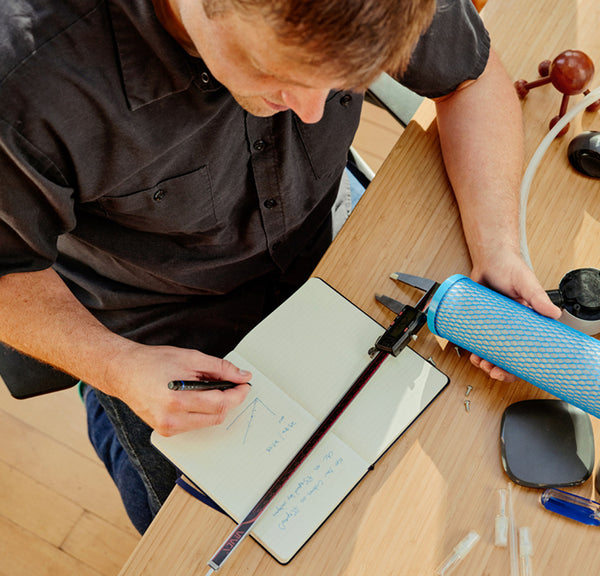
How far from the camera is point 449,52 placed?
85 cm

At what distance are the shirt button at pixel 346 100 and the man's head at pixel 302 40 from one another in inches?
10.9

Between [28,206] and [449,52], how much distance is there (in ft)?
1.92

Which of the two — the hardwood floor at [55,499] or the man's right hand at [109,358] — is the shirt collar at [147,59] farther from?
the hardwood floor at [55,499]

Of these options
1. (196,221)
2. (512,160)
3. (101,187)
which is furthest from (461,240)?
(101,187)

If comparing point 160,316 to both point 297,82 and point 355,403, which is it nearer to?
point 355,403

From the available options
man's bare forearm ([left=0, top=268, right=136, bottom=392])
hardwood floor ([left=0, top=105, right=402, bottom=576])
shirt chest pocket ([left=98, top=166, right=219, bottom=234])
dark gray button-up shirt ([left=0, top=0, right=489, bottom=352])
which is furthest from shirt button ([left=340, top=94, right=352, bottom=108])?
hardwood floor ([left=0, top=105, right=402, bottom=576])

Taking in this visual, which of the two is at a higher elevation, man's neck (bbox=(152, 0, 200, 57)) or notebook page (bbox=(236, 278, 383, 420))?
man's neck (bbox=(152, 0, 200, 57))

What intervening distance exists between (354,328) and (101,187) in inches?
14.2

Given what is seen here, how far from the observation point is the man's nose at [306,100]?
1.90 feet

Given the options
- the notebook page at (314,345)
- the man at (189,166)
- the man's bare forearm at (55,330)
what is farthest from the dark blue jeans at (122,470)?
the notebook page at (314,345)

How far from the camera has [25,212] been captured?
675mm

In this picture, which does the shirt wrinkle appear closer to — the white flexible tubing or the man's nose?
the man's nose

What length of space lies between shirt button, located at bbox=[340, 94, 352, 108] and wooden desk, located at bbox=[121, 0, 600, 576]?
10 cm

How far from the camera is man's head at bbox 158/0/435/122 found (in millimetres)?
464
